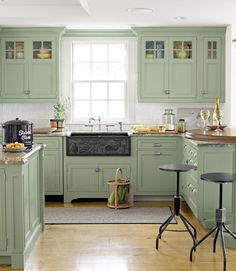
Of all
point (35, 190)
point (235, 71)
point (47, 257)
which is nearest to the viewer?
point (47, 257)

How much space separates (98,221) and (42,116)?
2.37 m

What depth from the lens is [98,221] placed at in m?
6.21

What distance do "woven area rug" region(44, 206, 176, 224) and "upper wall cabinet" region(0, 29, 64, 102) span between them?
1704 mm

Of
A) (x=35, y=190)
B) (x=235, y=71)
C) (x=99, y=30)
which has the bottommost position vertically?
(x=35, y=190)

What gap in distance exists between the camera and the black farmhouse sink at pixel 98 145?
721 centimetres

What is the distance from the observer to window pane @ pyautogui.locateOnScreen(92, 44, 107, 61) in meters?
7.99

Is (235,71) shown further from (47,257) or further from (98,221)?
(47,257)

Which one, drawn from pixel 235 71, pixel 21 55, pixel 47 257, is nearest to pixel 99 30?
pixel 21 55

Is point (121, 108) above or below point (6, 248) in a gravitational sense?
above

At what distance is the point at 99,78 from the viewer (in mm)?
8031

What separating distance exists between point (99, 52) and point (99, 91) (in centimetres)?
56

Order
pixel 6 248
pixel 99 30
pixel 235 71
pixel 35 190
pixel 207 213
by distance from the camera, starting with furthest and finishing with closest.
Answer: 1. pixel 99 30
2. pixel 235 71
3. pixel 207 213
4. pixel 35 190
5. pixel 6 248

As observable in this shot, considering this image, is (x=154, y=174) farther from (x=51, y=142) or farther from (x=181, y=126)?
(x=51, y=142)

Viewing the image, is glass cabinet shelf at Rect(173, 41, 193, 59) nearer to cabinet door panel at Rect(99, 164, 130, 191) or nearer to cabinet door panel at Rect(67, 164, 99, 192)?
cabinet door panel at Rect(99, 164, 130, 191)
